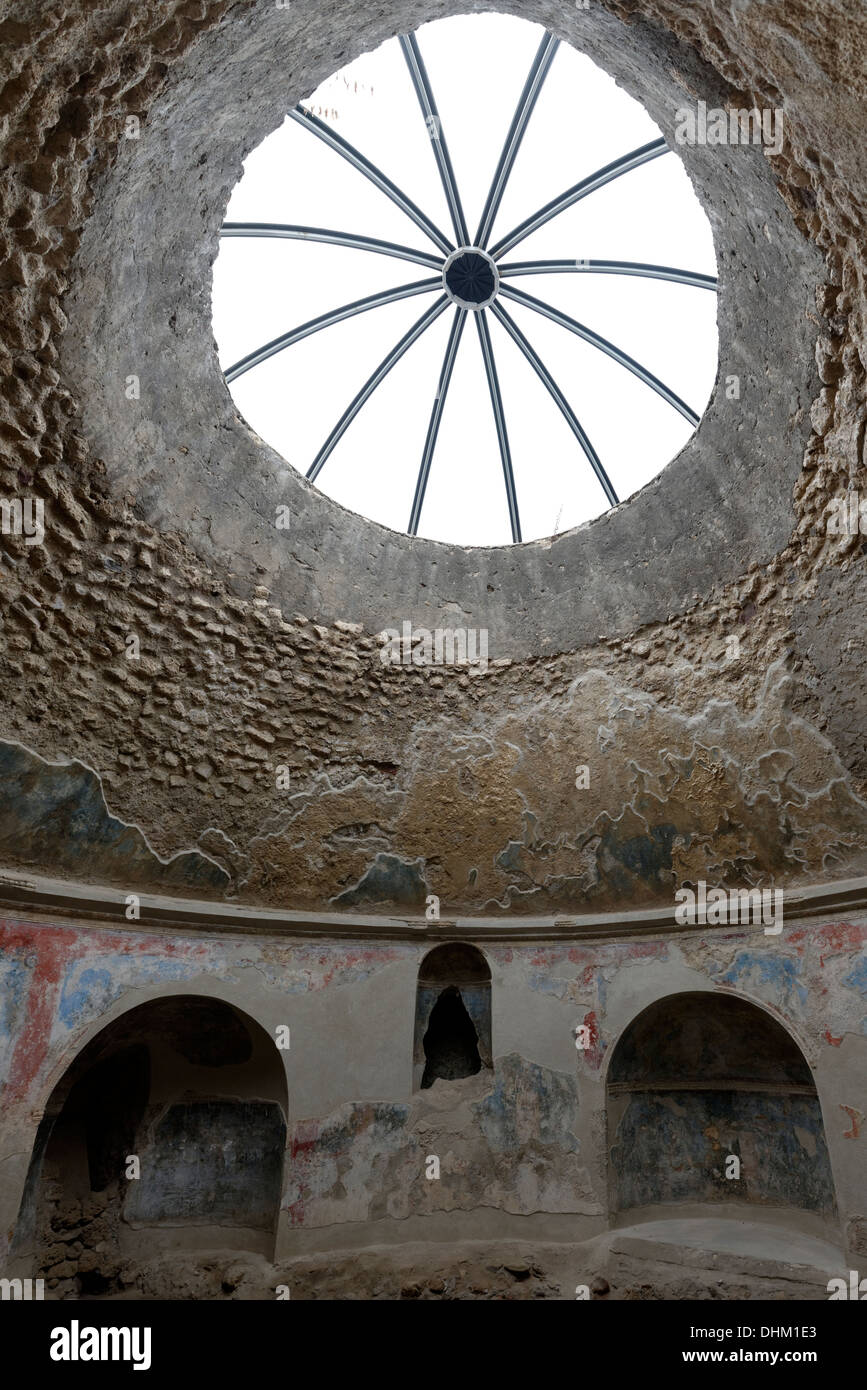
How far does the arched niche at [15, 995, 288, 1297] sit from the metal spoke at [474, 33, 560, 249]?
6734mm

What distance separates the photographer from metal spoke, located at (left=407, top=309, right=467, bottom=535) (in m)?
7.55

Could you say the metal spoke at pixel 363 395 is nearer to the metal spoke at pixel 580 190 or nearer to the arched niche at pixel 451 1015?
the metal spoke at pixel 580 190

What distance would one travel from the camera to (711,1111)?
6.85 m

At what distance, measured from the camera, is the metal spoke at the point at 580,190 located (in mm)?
6113

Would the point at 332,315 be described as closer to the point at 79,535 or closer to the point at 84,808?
the point at 79,535

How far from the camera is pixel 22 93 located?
367cm

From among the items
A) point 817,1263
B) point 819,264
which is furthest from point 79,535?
point 817,1263

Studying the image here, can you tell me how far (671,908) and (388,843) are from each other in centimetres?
250

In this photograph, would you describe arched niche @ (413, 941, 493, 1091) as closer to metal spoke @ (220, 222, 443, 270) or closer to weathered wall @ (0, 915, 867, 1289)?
weathered wall @ (0, 915, 867, 1289)

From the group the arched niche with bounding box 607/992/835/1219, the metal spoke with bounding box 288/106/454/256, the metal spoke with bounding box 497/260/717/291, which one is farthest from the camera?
the metal spoke with bounding box 497/260/717/291

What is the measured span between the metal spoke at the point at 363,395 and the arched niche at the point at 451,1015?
4.60m

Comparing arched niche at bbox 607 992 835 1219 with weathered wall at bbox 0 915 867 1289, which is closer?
weathered wall at bbox 0 915 867 1289

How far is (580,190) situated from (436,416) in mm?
2213

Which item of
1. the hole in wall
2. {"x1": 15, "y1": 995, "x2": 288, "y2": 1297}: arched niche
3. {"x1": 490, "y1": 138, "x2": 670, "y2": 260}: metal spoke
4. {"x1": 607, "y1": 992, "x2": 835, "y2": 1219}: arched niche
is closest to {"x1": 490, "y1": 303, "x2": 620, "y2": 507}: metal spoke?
{"x1": 490, "y1": 138, "x2": 670, "y2": 260}: metal spoke
